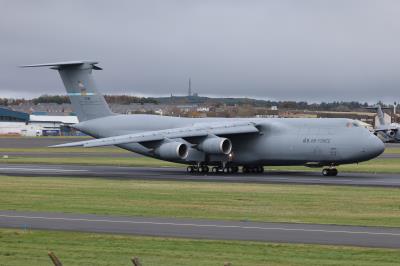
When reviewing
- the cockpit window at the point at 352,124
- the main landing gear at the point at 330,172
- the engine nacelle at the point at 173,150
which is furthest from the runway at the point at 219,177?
the cockpit window at the point at 352,124

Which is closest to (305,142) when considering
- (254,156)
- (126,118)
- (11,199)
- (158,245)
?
(254,156)

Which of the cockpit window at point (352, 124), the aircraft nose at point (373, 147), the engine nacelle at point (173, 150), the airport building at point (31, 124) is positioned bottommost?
the airport building at point (31, 124)

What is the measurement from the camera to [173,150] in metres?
47.6

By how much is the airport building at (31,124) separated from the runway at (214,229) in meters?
111

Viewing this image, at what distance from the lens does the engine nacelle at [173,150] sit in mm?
47625

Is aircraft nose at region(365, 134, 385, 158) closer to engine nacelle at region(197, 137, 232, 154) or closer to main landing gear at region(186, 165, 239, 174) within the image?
engine nacelle at region(197, 137, 232, 154)

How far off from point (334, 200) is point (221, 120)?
22.8 m

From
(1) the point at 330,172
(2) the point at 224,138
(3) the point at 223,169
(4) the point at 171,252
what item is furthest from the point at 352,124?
(4) the point at 171,252

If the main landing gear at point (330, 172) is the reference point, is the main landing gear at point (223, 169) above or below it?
below

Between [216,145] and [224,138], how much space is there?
117cm

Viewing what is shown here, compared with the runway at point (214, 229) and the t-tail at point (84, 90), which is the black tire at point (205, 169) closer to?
the t-tail at point (84, 90)

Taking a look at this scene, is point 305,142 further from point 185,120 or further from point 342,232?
point 342,232

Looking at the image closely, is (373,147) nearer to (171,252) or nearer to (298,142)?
(298,142)

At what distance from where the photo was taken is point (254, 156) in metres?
48.2
